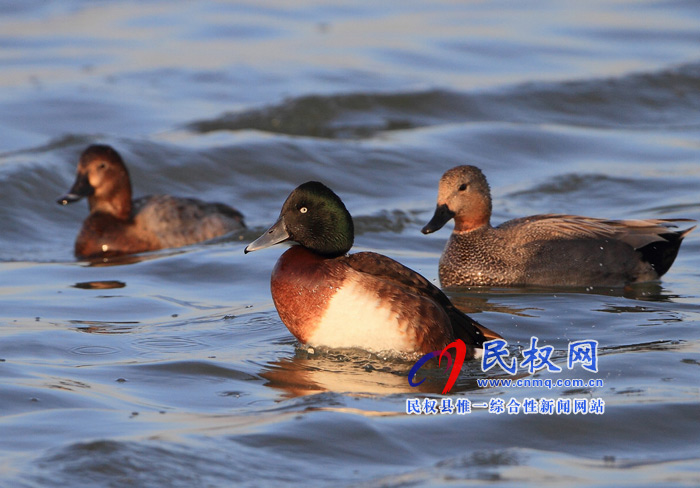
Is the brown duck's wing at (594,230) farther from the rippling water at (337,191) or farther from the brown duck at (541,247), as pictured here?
the rippling water at (337,191)

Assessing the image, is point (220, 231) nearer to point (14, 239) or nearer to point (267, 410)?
point (14, 239)

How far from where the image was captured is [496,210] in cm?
1227

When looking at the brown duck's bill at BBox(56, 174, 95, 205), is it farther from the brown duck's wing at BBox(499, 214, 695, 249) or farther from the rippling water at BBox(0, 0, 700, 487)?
the brown duck's wing at BBox(499, 214, 695, 249)

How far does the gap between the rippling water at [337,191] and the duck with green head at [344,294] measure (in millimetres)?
230

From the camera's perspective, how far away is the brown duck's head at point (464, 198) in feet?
30.2

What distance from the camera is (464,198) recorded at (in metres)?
9.25

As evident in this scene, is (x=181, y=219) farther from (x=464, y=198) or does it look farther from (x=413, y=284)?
(x=413, y=284)

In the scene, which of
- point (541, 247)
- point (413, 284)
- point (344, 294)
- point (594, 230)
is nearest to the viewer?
point (344, 294)

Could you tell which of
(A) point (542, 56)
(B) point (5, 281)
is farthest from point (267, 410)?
(A) point (542, 56)

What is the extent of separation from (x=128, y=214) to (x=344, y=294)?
5.61 meters

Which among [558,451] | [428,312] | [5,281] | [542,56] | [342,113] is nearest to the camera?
[558,451]

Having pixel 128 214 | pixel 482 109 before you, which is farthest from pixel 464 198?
pixel 482 109

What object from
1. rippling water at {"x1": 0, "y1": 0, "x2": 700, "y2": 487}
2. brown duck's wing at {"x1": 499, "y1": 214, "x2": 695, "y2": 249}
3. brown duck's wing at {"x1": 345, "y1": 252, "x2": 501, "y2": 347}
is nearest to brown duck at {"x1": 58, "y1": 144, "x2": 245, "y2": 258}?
rippling water at {"x1": 0, "y1": 0, "x2": 700, "y2": 487}

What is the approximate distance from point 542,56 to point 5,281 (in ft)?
40.3
